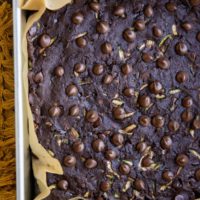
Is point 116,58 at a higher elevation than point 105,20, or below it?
below

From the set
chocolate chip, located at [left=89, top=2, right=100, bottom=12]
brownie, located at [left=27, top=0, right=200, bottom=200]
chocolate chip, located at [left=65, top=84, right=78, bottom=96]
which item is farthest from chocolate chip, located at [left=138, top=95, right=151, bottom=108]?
chocolate chip, located at [left=89, top=2, right=100, bottom=12]

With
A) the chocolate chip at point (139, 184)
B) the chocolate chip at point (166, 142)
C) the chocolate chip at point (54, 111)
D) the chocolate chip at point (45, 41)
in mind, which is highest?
the chocolate chip at point (45, 41)

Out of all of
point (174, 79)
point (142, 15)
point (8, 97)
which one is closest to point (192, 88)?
point (174, 79)

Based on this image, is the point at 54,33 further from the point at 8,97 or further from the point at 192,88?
the point at 192,88

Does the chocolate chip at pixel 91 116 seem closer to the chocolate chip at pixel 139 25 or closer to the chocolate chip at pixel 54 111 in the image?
the chocolate chip at pixel 54 111

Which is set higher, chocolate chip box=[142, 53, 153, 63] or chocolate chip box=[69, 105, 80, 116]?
chocolate chip box=[142, 53, 153, 63]

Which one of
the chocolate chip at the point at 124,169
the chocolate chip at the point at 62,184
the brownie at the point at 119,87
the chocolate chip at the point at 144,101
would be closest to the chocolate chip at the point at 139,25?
the brownie at the point at 119,87

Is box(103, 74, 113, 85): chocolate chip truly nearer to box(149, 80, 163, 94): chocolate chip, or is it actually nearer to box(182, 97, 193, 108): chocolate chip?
box(149, 80, 163, 94): chocolate chip
